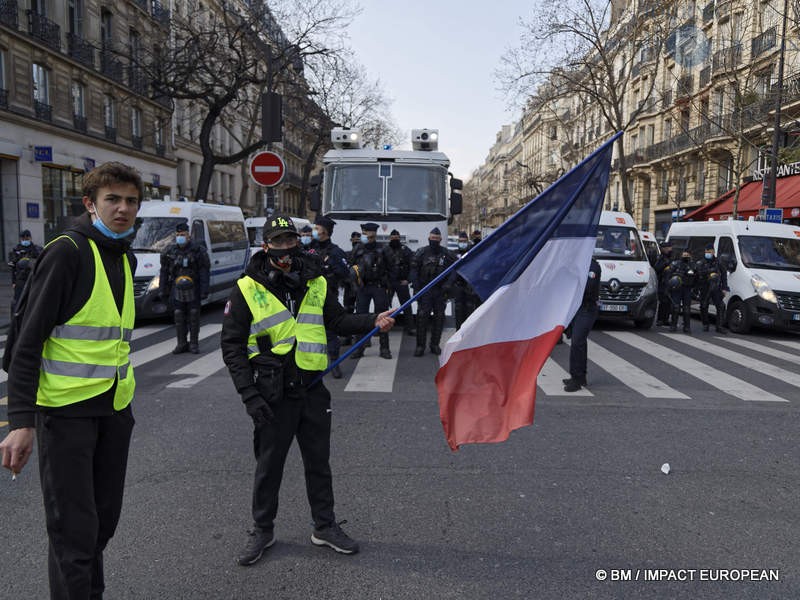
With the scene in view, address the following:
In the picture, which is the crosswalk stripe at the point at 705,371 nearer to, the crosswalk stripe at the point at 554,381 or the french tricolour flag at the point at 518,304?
the crosswalk stripe at the point at 554,381

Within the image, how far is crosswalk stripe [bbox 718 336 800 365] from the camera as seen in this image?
32.4ft

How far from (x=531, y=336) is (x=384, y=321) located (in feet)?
3.00

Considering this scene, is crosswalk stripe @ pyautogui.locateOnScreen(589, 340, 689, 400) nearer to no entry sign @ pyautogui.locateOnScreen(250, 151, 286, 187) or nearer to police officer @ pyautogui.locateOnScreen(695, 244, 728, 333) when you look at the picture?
police officer @ pyautogui.locateOnScreen(695, 244, 728, 333)

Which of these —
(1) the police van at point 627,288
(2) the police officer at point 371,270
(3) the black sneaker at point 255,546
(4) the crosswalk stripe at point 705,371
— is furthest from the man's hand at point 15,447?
(1) the police van at point 627,288

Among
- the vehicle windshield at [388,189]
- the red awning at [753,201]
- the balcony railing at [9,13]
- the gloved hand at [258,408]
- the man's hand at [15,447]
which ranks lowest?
the gloved hand at [258,408]

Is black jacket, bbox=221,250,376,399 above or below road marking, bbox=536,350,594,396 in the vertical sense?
above

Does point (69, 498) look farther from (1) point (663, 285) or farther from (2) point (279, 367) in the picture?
(1) point (663, 285)

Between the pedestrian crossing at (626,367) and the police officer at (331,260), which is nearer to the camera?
the pedestrian crossing at (626,367)

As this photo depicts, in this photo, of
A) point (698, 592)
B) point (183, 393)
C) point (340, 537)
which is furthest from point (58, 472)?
point (183, 393)

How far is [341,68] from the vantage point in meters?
23.8

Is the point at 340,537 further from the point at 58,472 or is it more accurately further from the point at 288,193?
the point at 288,193

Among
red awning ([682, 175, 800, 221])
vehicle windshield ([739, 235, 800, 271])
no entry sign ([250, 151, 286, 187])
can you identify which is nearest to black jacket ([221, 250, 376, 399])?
no entry sign ([250, 151, 286, 187])

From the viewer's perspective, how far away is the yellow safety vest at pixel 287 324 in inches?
129

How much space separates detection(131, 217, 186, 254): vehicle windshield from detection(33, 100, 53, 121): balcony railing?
1422 centimetres
